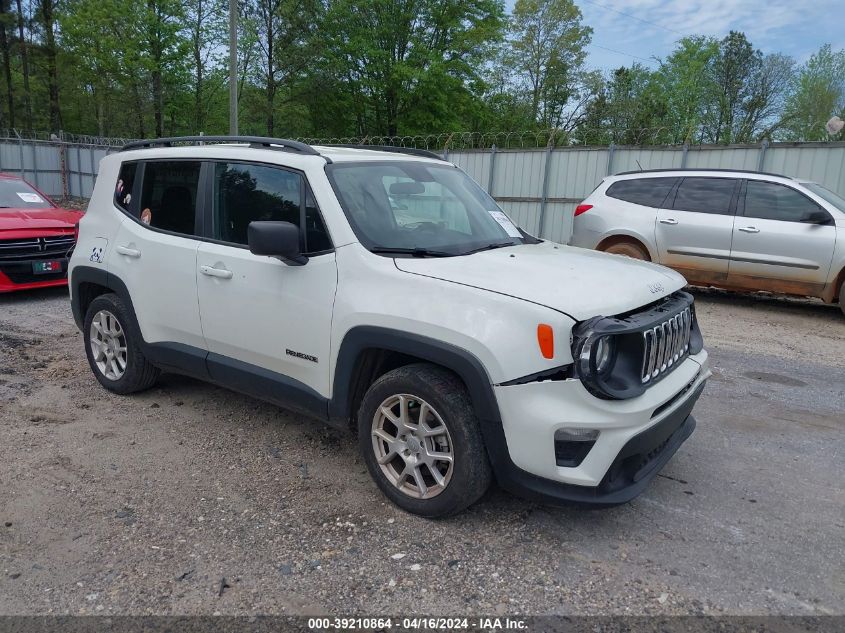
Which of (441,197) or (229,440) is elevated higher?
(441,197)

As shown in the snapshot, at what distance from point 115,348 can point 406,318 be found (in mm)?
2855

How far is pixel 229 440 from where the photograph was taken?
4.19 meters

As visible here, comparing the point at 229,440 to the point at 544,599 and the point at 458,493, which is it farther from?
the point at 544,599

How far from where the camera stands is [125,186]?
479 cm

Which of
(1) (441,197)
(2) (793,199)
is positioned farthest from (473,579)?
(2) (793,199)

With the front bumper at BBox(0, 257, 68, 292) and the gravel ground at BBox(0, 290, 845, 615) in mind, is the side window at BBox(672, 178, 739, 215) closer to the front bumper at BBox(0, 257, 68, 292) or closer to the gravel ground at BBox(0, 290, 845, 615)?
the gravel ground at BBox(0, 290, 845, 615)

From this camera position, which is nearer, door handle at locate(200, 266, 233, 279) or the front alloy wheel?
the front alloy wheel

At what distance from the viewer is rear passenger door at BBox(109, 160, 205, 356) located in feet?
13.7

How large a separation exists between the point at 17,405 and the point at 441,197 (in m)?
3.40

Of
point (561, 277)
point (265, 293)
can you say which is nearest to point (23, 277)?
point (265, 293)

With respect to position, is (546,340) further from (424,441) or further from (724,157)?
(724,157)

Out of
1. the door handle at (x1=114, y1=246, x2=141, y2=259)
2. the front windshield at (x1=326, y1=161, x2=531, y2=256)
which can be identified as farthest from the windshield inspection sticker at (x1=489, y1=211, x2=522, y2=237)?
the door handle at (x1=114, y1=246, x2=141, y2=259)

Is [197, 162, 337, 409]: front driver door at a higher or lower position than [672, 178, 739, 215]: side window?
lower

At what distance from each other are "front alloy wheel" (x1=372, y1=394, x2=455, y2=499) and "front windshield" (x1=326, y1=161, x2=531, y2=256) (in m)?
0.84
